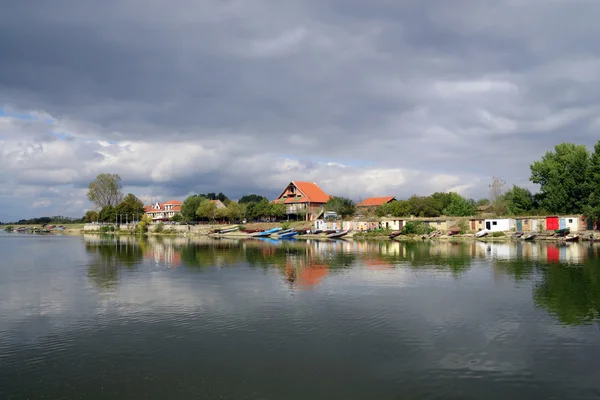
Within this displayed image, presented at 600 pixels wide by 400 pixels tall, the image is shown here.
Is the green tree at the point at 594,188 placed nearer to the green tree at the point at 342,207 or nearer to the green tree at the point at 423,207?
the green tree at the point at 423,207

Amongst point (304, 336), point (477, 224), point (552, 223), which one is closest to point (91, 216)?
point (477, 224)

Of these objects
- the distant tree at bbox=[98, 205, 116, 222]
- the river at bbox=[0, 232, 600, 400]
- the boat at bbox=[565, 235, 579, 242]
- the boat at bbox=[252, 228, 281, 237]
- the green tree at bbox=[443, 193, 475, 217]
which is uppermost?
the distant tree at bbox=[98, 205, 116, 222]

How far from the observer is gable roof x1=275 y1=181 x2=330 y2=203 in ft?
323

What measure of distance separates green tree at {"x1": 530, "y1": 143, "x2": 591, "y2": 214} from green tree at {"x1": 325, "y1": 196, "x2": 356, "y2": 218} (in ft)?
115

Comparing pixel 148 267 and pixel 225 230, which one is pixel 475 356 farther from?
pixel 225 230

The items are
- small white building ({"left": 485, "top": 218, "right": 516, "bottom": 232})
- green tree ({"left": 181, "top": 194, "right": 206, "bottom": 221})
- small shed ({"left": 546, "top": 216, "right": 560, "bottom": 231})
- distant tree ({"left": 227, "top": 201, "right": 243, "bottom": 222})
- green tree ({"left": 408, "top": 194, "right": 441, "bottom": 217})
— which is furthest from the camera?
green tree ({"left": 181, "top": 194, "right": 206, "bottom": 221})

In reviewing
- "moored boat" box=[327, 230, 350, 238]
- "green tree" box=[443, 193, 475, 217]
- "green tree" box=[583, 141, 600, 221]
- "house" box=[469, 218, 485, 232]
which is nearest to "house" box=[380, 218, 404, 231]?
"moored boat" box=[327, 230, 350, 238]

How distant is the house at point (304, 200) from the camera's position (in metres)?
96.8

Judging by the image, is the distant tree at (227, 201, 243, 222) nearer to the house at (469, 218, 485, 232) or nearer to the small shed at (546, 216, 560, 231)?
the house at (469, 218, 485, 232)

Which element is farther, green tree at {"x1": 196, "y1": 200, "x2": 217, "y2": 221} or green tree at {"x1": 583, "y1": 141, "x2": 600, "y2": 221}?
green tree at {"x1": 196, "y1": 200, "x2": 217, "y2": 221}

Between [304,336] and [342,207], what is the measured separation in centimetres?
7530

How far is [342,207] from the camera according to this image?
90.2m

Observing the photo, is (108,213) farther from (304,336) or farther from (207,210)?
(304,336)

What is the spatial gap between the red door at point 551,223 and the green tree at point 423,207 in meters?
20.1
